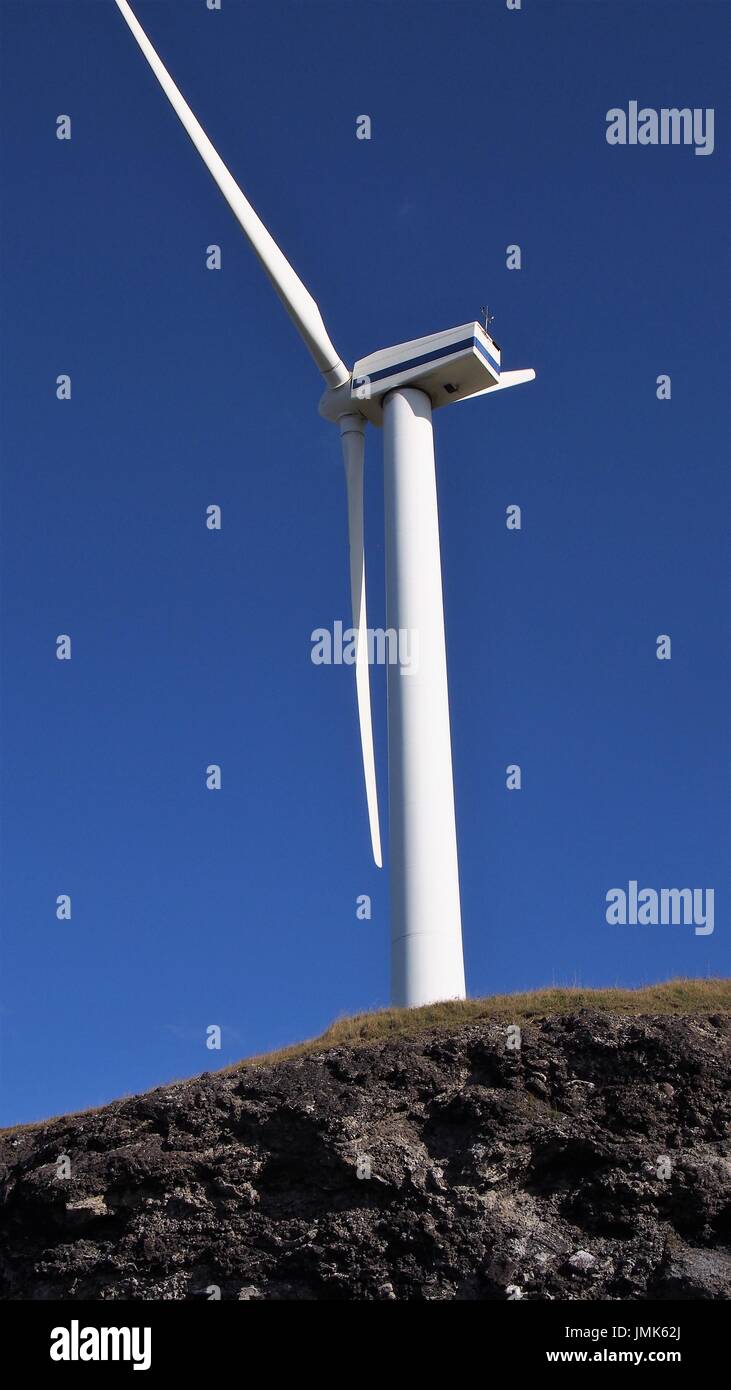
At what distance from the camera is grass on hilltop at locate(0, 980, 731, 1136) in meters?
31.0

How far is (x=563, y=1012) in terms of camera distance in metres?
30.4

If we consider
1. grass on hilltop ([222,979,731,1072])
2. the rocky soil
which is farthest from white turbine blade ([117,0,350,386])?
the rocky soil

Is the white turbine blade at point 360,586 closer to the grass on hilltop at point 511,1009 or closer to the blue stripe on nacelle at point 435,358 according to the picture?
the blue stripe on nacelle at point 435,358

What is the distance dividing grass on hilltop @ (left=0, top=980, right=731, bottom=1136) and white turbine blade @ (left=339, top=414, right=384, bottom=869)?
26.2 ft

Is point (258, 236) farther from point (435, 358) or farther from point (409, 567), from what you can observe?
point (409, 567)

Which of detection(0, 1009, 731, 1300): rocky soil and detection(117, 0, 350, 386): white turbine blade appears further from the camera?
detection(117, 0, 350, 386): white turbine blade

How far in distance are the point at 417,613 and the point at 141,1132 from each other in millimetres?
16030

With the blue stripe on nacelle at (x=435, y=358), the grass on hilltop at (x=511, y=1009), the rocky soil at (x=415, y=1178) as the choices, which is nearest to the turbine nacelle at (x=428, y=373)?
the blue stripe on nacelle at (x=435, y=358)

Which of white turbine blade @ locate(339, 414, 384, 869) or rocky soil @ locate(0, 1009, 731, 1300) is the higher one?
white turbine blade @ locate(339, 414, 384, 869)

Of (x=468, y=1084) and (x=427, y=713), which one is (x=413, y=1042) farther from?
(x=427, y=713)

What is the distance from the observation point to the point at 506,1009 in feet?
103

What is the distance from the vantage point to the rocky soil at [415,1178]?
25.8m

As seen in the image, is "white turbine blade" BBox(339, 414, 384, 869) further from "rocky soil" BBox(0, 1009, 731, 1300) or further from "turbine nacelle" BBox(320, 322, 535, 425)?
"rocky soil" BBox(0, 1009, 731, 1300)
